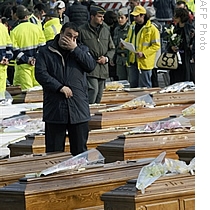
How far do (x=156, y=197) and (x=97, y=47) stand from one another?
→ 6.85m

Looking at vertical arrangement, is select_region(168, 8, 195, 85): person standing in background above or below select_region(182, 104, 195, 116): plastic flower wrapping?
above

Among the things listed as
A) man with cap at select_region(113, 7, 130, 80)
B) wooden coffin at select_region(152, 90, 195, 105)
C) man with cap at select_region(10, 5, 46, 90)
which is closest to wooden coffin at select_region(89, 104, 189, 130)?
wooden coffin at select_region(152, 90, 195, 105)

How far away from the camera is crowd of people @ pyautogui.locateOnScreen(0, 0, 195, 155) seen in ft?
27.5

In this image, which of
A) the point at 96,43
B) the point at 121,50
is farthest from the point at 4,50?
the point at 121,50

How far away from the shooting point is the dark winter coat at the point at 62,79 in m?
8.34

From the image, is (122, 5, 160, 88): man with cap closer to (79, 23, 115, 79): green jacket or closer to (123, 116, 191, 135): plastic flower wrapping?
(79, 23, 115, 79): green jacket

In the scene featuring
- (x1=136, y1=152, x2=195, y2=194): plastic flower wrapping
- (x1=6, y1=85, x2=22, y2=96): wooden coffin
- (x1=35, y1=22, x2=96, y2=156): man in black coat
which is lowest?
(x1=136, y1=152, x2=195, y2=194): plastic flower wrapping

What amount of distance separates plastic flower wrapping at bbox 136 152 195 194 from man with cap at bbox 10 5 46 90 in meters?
7.69

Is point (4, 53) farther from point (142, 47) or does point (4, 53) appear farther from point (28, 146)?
point (28, 146)

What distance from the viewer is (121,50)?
15891mm

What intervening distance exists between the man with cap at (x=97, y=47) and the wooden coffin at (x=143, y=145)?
3.81 metres

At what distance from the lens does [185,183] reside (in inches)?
242
